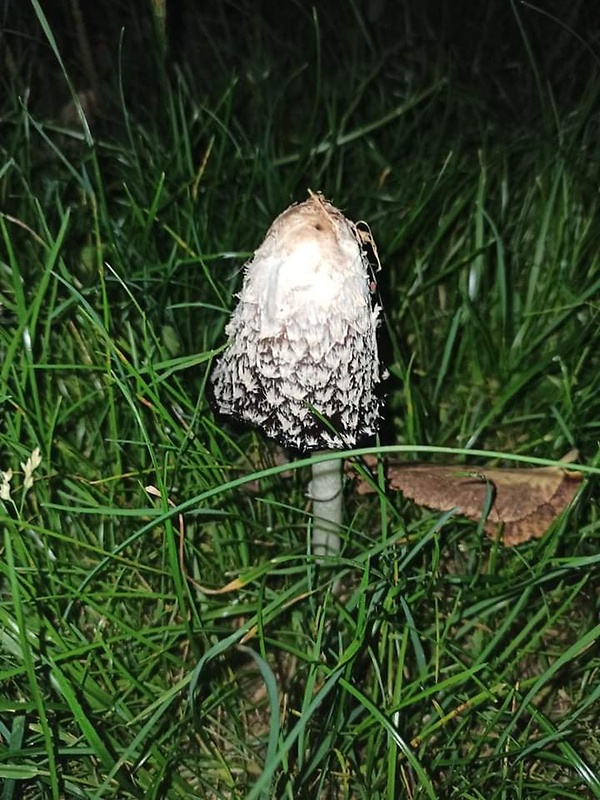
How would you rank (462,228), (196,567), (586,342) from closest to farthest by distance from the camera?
(196,567) < (586,342) < (462,228)

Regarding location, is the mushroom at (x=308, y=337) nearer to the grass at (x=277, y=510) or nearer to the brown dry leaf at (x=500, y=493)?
the grass at (x=277, y=510)

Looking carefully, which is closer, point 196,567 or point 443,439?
point 196,567

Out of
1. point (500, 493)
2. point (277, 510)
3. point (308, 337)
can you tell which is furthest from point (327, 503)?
point (308, 337)

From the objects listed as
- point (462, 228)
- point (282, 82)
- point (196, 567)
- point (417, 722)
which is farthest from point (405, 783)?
point (282, 82)

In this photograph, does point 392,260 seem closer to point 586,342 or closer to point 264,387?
point 586,342

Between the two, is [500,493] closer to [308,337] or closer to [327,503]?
[327,503]

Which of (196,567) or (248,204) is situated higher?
(248,204)
